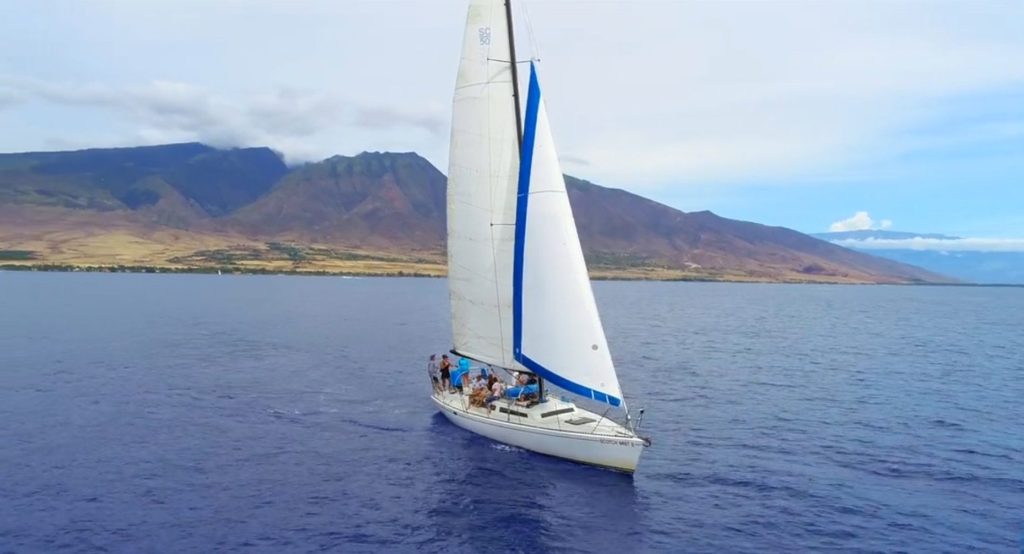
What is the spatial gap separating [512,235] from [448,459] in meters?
14.4

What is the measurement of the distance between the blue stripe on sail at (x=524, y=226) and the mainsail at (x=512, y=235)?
6 centimetres

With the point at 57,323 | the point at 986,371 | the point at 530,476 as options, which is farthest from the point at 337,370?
the point at 986,371

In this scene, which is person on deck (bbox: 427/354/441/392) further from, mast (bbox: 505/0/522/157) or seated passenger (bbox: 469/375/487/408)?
mast (bbox: 505/0/522/157)

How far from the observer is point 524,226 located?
136 ft

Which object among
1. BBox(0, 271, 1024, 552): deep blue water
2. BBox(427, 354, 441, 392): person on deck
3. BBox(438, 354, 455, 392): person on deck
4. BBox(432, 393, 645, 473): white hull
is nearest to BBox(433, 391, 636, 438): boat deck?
BBox(432, 393, 645, 473): white hull

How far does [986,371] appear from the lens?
86.5 metres

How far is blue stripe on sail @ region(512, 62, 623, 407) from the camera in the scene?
40.8 m

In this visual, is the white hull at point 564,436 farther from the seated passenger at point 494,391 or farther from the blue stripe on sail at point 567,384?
the blue stripe on sail at point 567,384

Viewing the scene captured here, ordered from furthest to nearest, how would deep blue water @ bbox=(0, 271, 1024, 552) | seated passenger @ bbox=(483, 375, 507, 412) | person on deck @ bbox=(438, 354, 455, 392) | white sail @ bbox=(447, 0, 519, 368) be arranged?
person on deck @ bbox=(438, 354, 455, 392), seated passenger @ bbox=(483, 375, 507, 412), white sail @ bbox=(447, 0, 519, 368), deep blue water @ bbox=(0, 271, 1024, 552)

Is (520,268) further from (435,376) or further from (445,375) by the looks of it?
(435,376)

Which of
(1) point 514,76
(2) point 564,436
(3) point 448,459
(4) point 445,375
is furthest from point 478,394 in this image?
(1) point 514,76

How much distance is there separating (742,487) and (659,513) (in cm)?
673

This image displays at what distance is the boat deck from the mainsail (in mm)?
1907

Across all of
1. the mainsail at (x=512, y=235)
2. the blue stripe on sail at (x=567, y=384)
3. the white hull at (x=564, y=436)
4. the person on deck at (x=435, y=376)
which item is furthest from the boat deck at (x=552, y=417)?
the person on deck at (x=435, y=376)
